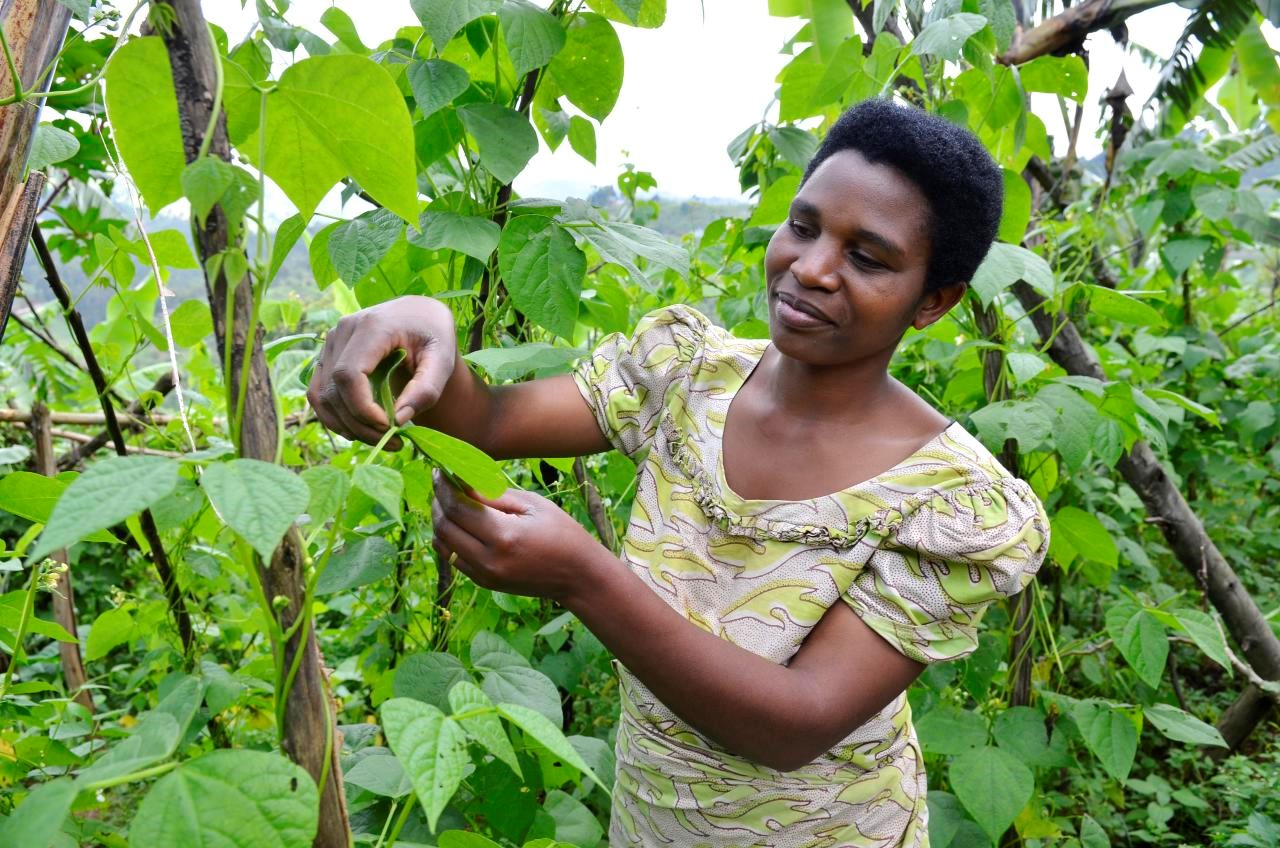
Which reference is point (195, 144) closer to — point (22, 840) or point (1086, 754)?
point (22, 840)

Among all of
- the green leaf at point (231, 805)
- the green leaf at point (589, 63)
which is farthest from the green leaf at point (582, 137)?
the green leaf at point (231, 805)

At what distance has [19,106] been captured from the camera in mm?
925

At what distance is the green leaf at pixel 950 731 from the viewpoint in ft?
5.16

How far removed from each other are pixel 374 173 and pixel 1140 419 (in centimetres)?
147

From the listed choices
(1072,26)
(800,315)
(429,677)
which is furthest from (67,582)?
(1072,26)

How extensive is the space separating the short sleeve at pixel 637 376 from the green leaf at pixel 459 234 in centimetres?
18

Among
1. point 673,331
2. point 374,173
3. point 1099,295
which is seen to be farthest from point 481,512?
point 1099,295

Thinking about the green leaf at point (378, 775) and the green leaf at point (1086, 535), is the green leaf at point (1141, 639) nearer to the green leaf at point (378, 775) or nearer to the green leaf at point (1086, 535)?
the green leaf at point (1086, 535)

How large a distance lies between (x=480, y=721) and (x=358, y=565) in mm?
674

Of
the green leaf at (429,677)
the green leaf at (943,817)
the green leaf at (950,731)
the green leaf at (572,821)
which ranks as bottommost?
the green leaf at (943,817)

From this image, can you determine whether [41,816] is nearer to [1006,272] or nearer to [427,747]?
[427,747]

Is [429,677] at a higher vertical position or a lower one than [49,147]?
lower

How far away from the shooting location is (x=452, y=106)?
119 centimetres

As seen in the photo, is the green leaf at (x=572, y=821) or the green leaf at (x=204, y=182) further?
the green leaf at (x=572, y=821)
